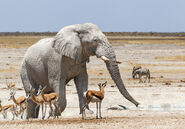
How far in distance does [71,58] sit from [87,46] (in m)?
0.56

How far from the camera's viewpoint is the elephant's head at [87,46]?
14.2 metres

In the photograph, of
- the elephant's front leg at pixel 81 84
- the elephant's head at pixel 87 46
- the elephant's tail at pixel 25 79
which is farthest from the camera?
the elephant's tail at pixel 25 79

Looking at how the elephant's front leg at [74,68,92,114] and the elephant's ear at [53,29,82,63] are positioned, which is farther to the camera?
the elephant's front leg at [74,68,92,114]

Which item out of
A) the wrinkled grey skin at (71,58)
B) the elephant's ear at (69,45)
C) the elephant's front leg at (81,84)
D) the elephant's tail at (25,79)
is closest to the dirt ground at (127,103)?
the elephant's front leg at (81,84)

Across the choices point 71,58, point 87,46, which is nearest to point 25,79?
point 71,58

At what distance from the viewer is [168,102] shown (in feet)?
62.3

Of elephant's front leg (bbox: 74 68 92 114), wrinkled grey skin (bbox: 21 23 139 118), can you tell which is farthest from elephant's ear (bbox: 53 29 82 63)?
elephant's front leg (bbox: 74 68 92 114)

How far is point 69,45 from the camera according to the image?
14.7m

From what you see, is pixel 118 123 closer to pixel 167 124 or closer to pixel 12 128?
pixel 167 124

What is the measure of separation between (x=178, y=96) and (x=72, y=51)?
272 inches

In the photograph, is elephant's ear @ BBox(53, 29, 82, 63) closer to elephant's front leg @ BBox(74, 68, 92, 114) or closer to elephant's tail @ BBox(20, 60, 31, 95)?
elephant's front leg @ BBox(74, 68, 92, 114)

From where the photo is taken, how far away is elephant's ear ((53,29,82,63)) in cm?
1452

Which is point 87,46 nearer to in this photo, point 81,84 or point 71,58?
point 71,58

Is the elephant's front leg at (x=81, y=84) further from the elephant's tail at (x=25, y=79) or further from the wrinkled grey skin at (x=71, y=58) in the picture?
the elephant's tail at (x=25, y=79)
